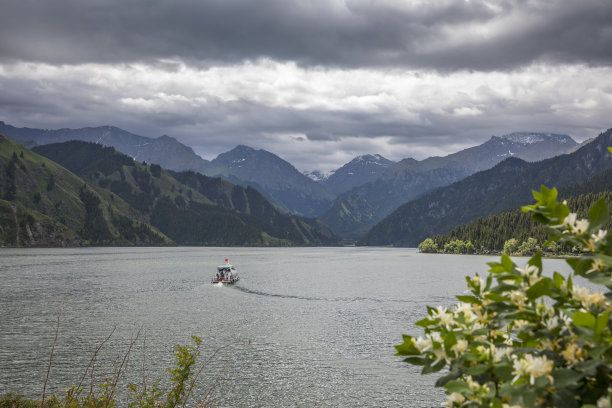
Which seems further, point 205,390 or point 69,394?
point 205,390

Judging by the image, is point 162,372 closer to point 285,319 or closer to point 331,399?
point 331,399

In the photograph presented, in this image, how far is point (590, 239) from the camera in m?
4.83

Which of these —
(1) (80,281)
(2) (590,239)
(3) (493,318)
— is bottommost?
(1) (80,281)

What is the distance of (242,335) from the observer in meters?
61.2

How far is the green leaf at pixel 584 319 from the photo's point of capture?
4.27 m

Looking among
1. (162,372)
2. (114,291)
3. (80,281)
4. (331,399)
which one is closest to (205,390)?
(162,372)

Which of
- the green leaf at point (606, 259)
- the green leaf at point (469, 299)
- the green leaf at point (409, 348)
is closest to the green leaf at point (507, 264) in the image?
the green leaf at point (469, 299)

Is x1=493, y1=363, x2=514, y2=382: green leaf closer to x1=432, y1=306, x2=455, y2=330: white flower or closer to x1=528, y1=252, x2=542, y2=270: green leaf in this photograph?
x1=432, y1=306, x2=455, y2=330: white flower

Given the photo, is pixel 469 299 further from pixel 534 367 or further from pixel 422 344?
pixel 534 367

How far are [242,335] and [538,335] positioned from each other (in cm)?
5987

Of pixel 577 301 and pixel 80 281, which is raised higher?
pixel 577 301

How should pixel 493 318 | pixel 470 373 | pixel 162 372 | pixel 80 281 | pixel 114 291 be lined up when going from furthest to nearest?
pixel 80 281 → pixel 114 291 → pixel 162 372 → pixel 493 318 → pixel 470 373

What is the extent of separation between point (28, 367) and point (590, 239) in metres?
51.4

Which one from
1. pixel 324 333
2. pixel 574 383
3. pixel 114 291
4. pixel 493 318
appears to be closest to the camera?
pixel 574 383
